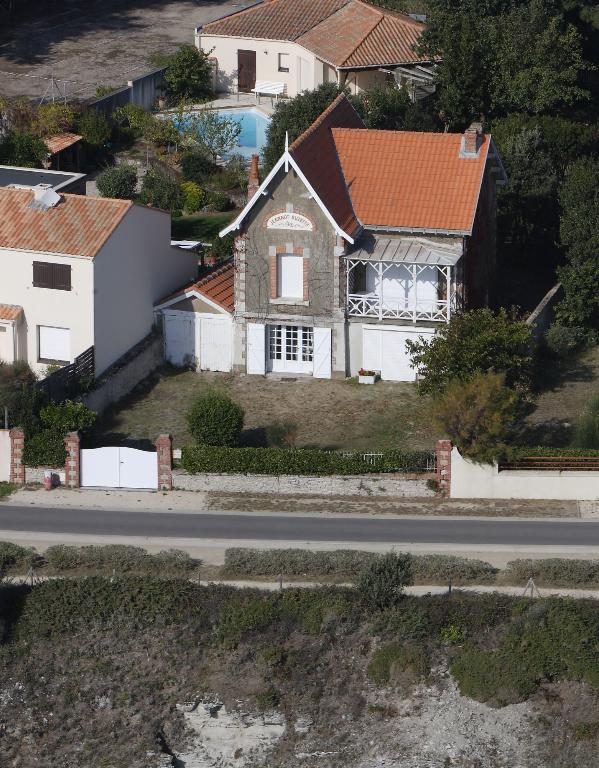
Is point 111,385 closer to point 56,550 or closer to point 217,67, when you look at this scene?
point 56,550

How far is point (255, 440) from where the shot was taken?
53.6 m

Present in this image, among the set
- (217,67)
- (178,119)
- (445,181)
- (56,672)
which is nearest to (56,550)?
(56,672)

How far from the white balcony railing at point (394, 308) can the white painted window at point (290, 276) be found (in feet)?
5.83

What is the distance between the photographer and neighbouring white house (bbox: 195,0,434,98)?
75000 mm

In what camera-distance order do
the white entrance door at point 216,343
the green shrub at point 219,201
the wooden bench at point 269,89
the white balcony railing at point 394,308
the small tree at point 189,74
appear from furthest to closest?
the small tree at point 189,74, the wooden bench at point 269,89, the green shrub at point 219,201, the white entrance door at point 216,343, the white balcony railing at point 394,308

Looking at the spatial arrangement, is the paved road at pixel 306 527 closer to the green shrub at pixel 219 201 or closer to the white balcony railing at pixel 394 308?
the white balcony railing at pixel 394 308

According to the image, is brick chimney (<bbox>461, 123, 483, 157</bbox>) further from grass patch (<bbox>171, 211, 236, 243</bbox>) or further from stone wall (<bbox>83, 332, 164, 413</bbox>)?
grass patch (<bbox>171, 211, 236, 243</bbox>)

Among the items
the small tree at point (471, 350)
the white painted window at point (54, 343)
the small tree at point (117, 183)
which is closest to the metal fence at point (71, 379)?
the white painted window at point (54, 343)

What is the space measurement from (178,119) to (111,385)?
21.8m

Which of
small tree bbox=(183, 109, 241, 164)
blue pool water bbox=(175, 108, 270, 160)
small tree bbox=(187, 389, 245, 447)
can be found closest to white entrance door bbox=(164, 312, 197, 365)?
small tree bbox=(187, 389, 245, 447)

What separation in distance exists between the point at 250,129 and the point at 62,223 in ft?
66.1

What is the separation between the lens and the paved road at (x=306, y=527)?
48125mm

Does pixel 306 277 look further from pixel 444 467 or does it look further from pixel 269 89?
pixel 269 89

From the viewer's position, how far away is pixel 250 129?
75.2m
